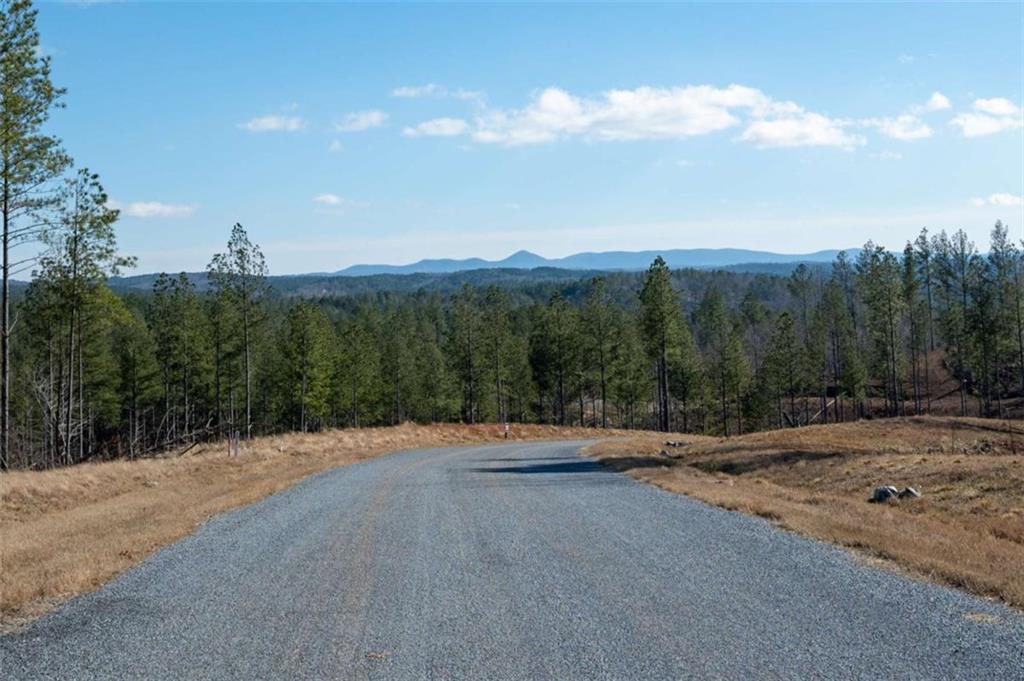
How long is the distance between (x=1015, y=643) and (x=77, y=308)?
38.2m

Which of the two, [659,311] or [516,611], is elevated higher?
[659,311]

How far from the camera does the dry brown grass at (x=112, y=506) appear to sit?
10719mm

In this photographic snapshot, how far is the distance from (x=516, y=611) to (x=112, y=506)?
1394 centimetres

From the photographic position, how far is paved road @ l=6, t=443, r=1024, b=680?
7.07 m

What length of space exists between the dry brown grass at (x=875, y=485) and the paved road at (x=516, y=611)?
2.39 ft

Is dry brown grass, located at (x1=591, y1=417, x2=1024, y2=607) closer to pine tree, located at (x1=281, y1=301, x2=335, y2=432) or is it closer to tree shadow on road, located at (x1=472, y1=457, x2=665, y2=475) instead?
tree shadow on road, located at (x1=472, y1=457, x2=665, y2=475)

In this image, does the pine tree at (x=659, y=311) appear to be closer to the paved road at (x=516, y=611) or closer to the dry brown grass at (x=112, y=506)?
the dry brown grass at (x=112, y=506)

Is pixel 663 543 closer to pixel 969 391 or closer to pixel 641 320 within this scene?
pixel 641 320

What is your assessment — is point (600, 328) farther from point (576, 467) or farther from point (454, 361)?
point (576, 467)

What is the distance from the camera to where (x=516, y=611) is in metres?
8.81

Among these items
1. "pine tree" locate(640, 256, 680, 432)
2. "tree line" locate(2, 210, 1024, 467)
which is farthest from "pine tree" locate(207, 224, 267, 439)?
"pine tree" locate(640, 256, 680, 432)

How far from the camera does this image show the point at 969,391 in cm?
8556

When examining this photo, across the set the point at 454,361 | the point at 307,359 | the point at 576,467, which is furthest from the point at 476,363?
the point at 576,467

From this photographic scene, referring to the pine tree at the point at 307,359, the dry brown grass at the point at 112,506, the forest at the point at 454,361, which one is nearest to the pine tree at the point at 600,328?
the forest at the point at 454,361
